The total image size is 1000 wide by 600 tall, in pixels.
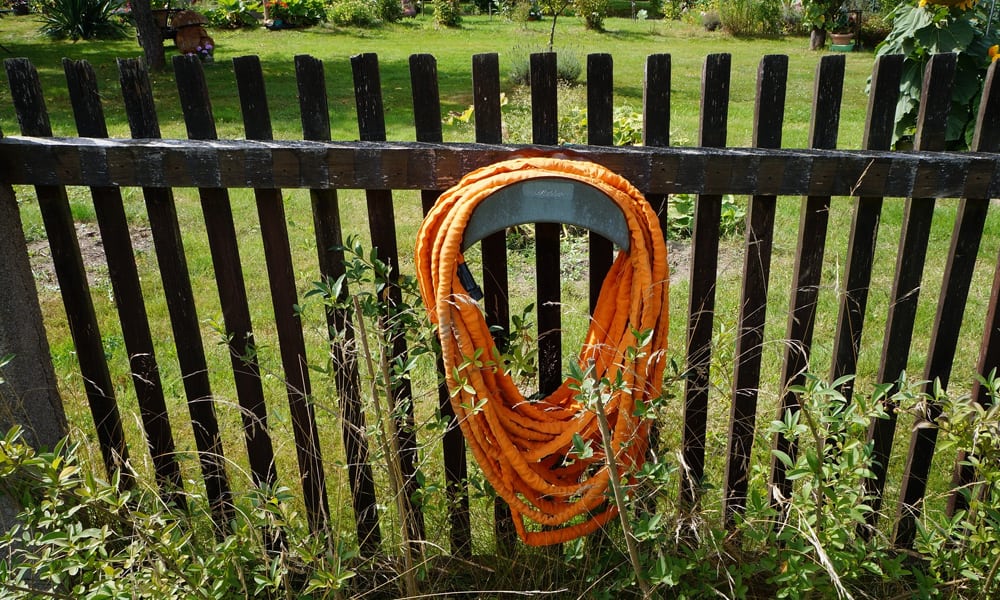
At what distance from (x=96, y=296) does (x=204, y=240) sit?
102 centimetres

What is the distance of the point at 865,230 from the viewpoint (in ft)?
7.45

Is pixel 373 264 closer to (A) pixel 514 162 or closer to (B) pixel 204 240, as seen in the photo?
(A) pixel 514 162

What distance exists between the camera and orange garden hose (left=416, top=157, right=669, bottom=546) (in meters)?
1.99

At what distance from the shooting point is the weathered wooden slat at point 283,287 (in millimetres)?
2199

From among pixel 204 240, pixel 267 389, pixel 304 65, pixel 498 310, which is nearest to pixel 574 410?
pixel 498 310

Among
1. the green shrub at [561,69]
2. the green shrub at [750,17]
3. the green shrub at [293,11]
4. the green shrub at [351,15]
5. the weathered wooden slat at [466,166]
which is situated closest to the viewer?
the weathered wooden slat at [466,166]

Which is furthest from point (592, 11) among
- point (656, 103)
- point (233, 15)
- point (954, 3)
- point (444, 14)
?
point (656, 103)

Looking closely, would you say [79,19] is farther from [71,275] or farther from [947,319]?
[947,319]

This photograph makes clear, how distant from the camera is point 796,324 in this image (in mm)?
2396

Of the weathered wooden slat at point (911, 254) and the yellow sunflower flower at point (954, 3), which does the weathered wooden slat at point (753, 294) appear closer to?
the weathered wooden slat at point (911, 254)

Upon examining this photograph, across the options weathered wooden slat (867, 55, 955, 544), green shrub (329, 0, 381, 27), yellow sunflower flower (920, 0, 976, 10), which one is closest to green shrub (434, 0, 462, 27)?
green shrub (329, 0, 381, 27)

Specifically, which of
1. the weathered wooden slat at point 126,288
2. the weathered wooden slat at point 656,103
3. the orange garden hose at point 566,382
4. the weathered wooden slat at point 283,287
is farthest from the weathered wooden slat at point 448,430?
the weathered wooden slat at point 126,288

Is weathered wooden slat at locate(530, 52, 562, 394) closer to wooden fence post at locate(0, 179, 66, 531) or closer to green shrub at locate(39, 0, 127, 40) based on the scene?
wooden fence post at locate(0, 179, 66, 531)

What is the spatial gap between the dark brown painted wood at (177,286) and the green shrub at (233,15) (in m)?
17.4
